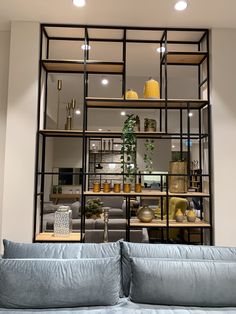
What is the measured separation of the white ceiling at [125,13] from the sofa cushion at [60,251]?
7.76 feet

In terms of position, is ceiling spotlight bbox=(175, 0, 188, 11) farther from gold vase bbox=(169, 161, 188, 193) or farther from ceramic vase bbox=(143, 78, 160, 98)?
gold vase bbox=(169, 161, 188, 193)

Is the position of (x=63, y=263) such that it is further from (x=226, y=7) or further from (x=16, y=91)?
(x=226, y=7)

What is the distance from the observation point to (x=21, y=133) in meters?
3.03

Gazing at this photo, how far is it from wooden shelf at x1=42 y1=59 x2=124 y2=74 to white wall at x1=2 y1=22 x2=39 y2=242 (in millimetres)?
207

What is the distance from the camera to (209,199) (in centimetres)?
312

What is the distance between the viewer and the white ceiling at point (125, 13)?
2.73 meters

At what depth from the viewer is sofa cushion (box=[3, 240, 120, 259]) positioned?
6.88ft

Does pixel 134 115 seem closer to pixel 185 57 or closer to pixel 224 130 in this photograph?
pixel 185 57

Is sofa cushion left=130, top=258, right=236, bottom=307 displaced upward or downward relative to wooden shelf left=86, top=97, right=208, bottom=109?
downward

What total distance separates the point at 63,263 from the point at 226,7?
2913mm

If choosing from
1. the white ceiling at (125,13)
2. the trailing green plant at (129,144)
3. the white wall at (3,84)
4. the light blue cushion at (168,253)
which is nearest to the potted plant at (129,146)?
the trailing green plant at (129,144)

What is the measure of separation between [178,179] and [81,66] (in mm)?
1787

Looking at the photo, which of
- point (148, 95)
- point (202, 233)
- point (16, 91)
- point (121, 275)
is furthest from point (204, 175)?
point (16, 91)


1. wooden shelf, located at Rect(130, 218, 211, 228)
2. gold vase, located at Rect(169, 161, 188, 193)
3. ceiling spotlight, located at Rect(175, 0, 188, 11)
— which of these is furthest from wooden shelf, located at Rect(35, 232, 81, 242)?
ceiling spotlight, located at Rect(175, 0, 188, 11)
